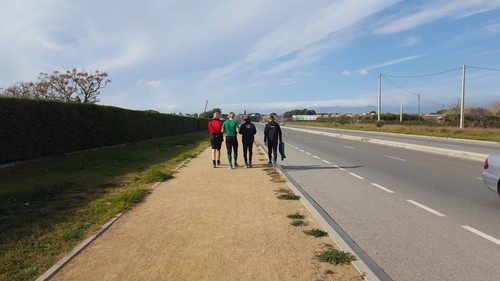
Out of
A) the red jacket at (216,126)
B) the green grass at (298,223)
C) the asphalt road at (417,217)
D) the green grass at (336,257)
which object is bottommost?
the asphalt road at (417,217)

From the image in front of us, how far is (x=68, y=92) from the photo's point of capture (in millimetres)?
42781

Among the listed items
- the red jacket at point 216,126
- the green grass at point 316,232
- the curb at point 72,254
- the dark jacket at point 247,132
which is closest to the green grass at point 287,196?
the green grass at point 316,232

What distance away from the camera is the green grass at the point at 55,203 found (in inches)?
197

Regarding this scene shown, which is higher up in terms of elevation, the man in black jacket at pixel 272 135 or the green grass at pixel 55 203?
the man in black jacket at pixel 272 135

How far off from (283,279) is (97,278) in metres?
1.91

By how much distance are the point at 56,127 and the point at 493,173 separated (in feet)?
45.2

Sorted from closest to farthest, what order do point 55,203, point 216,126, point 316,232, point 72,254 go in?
1. point 72,254
2. point 316,232
3. point 55,203
4. point 216,126

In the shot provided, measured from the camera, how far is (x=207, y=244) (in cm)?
541

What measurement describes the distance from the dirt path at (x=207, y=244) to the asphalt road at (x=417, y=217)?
70 centimetres

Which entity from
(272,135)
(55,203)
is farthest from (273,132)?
(55,203)

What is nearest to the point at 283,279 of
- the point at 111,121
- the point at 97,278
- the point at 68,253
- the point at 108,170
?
the point at 97,278

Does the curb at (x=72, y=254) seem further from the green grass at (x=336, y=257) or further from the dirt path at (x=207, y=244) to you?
the green grass at (x=336, y=257)

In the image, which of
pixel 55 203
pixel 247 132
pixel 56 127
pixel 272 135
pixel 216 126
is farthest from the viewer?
pixel 56 127

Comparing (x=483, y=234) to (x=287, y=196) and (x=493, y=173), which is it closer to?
(x=493, y=173)
